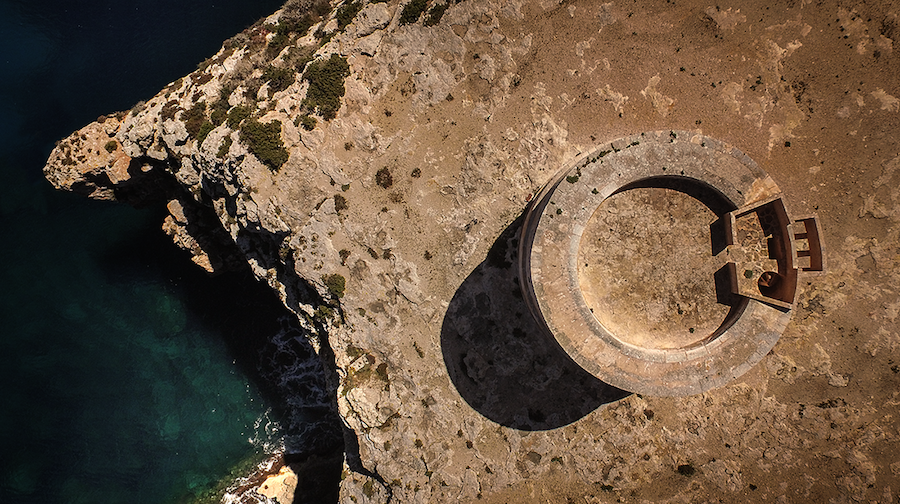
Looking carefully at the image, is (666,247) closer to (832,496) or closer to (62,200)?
(832,496)

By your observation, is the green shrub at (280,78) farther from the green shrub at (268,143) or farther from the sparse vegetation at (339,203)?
the sparse vegetation at (339,203)

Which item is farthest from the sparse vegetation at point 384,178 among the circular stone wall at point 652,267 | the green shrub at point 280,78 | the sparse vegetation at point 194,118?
the sparse vegetation at point 194,118

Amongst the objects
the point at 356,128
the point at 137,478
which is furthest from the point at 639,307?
the point at 137,478

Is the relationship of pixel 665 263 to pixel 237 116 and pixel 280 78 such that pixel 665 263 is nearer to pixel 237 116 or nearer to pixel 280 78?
pixel 280 78

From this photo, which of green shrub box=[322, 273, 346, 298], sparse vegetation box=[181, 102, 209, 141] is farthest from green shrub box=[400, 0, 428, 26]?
green shrub box=[322, 273, 346, 298]

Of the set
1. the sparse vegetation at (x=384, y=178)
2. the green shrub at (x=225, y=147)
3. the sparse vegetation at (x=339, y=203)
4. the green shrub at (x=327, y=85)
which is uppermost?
→ the green shrub at (x=327, y=85)

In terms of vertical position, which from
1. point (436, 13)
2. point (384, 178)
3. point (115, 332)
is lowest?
point (115, 332)

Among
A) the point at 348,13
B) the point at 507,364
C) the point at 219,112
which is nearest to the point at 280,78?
the point at 219,112
